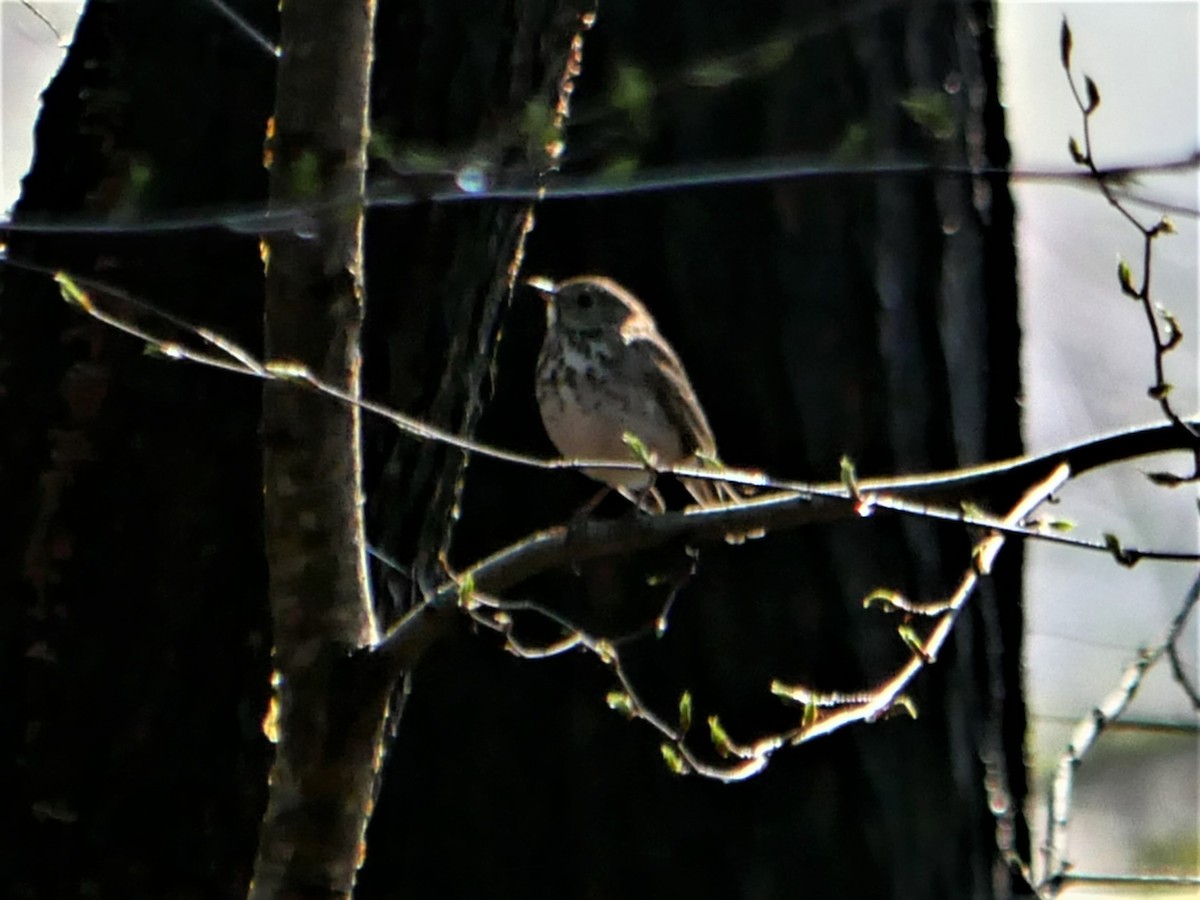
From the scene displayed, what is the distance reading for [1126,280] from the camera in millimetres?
1861

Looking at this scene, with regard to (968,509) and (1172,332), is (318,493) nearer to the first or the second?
(968,509)

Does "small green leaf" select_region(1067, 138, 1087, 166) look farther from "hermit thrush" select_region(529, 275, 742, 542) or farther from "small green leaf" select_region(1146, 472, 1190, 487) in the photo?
"hermit thrush" select_region(529, 275, 742, 542)

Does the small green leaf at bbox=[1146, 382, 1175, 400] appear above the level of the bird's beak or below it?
below

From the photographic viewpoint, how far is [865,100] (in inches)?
103

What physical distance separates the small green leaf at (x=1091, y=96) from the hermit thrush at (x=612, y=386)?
0.92 meters

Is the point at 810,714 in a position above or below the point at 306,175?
below

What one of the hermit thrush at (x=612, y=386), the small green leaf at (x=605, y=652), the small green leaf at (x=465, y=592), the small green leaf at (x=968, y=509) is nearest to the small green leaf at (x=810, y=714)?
the small green leaf at (x=605, y=652)

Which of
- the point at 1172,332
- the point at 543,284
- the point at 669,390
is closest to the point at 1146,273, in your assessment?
the point at 1172,332

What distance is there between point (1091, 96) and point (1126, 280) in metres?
0.22

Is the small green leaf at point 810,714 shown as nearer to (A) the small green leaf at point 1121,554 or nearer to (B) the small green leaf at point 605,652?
(B) the small green leaf at point 605,652

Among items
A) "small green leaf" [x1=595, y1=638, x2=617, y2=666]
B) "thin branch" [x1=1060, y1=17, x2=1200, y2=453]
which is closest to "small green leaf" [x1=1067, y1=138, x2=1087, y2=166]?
"thin branch" [x1=1060, y1=17, x2=1200, y2=453]

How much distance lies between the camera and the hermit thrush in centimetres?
275

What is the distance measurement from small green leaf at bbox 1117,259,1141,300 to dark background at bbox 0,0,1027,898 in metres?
0.56

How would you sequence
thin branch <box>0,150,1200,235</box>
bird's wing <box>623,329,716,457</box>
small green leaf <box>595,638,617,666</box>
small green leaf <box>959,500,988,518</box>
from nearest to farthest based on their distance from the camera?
thin branch <box>0,150,1200,235</box>, small green leaf <box>959,500,988,518</box>, small green leaf <box>595,638,617,666</box>, bird's wing <box>623,329,716,457</box>
